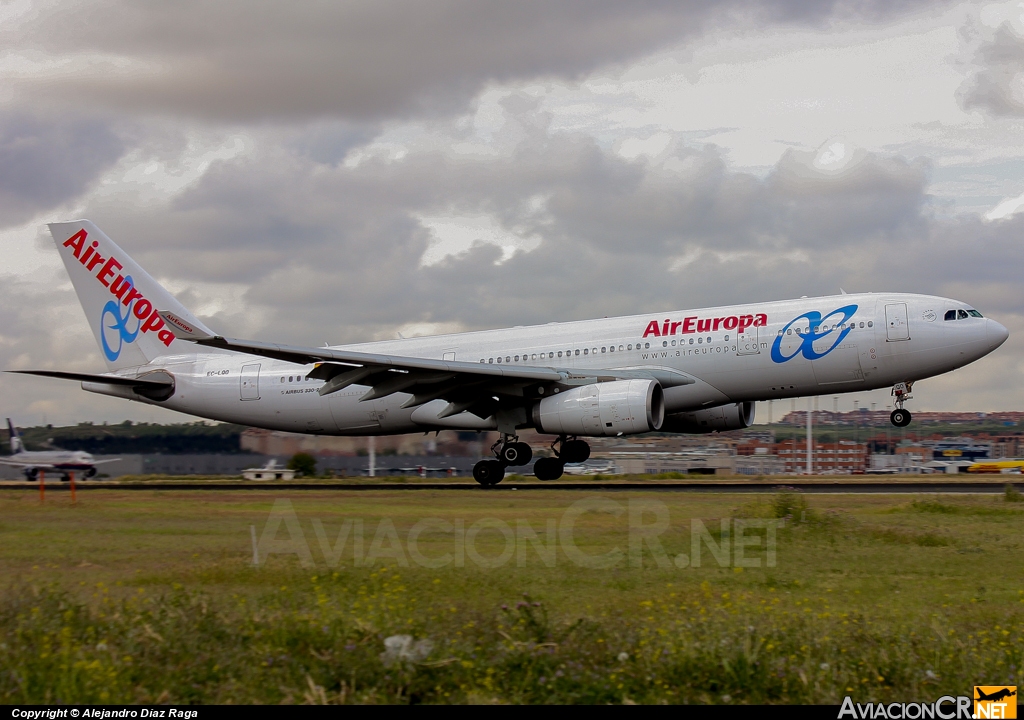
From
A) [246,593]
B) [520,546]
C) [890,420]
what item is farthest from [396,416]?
[246,593]

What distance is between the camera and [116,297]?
→ 3425 cm

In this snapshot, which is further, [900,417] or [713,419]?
[713,419]

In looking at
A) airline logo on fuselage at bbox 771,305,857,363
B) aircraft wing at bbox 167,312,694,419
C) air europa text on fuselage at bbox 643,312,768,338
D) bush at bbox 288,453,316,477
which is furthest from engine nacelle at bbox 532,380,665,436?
bush at bbox 288,453,316,477

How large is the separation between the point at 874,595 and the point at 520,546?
5.15 metres

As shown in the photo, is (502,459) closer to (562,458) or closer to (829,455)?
(562,458)

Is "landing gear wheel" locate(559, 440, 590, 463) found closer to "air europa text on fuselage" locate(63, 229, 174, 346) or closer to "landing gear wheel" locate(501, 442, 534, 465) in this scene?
"landing gear wheel" locate(501, 442, 534, 465)

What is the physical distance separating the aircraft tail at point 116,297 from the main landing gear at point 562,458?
42.9 ft

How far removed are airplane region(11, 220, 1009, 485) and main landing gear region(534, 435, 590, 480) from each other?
5 centimetres

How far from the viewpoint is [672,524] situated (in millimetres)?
17656

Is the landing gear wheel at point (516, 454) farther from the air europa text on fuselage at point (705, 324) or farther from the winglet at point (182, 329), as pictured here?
the winglet at point (182, 329)

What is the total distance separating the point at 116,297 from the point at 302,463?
8588 mm

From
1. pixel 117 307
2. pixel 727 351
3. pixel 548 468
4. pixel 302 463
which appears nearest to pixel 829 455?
pixel 302 463

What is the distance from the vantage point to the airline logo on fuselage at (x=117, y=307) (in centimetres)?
3403

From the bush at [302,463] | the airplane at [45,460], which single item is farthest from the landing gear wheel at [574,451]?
the airplane at [45,460]
